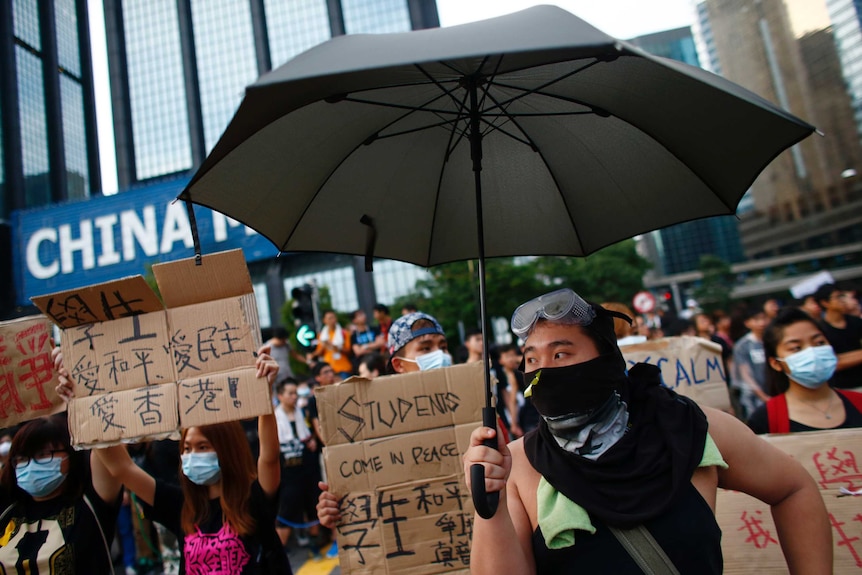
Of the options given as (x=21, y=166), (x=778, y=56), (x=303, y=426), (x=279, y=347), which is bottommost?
(x=303, y=426)

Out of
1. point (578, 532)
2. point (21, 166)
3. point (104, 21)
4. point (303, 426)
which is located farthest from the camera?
point (104, 21)

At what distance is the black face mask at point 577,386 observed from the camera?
168cm

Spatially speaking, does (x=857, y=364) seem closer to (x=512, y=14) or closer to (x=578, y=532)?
(x=578, y=532)

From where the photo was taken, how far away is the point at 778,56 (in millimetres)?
36188

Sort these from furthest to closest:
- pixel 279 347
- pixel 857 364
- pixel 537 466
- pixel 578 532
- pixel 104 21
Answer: pixel 104 21
pixel 279 347
pixel 857 364
pixel 537 466
pixel 578 532

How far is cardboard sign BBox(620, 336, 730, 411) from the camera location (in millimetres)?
3445

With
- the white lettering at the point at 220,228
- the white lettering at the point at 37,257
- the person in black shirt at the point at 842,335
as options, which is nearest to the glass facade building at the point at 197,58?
the white lettering at the point at 220,228

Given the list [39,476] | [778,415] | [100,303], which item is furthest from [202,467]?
[778,415]

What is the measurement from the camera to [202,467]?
2707 millimetres

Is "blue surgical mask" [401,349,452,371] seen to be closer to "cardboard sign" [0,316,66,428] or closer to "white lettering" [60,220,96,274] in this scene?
"cardboard sign" [0,316,66,428]

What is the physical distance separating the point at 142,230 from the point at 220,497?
2268 centimetres

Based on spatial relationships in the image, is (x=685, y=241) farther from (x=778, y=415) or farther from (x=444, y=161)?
(x=444, y=161)

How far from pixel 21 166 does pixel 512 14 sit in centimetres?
5597

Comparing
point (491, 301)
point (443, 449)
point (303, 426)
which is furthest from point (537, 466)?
point (491, 301)
